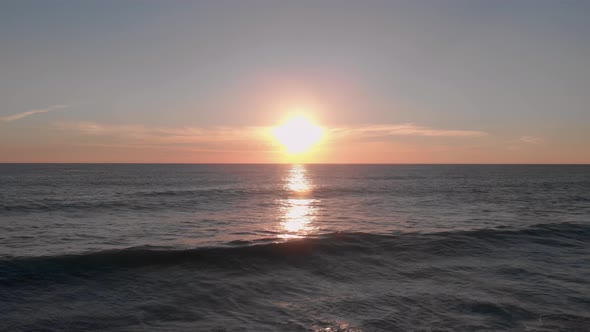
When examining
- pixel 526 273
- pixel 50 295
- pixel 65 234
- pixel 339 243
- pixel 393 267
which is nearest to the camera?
pixel 50 295

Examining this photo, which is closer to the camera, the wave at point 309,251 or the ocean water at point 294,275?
the ocean water at point 294,275

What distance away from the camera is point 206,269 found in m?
16.5

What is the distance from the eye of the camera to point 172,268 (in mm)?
16453

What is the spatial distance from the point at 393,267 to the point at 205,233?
43.3 ft

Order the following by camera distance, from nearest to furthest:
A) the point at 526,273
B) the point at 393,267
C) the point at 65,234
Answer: the point at 526,273 < the point at 393,267 < the point at 65,234

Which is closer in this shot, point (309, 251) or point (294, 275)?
point (294, 275)

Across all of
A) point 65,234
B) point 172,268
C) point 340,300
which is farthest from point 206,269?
point 65,234

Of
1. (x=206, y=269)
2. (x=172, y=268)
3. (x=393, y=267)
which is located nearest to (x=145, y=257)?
(x=172, y=268)

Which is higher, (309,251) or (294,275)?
(309,251)

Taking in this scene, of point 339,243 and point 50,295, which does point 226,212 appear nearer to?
point 339,243

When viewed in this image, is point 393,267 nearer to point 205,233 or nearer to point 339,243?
point 339,243

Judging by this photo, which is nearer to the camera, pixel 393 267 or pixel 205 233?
pixel 393 267

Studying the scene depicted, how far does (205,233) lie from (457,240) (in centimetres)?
1554

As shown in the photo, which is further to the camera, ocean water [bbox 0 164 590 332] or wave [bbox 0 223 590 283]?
wave [bbox 0 223 590 283]
